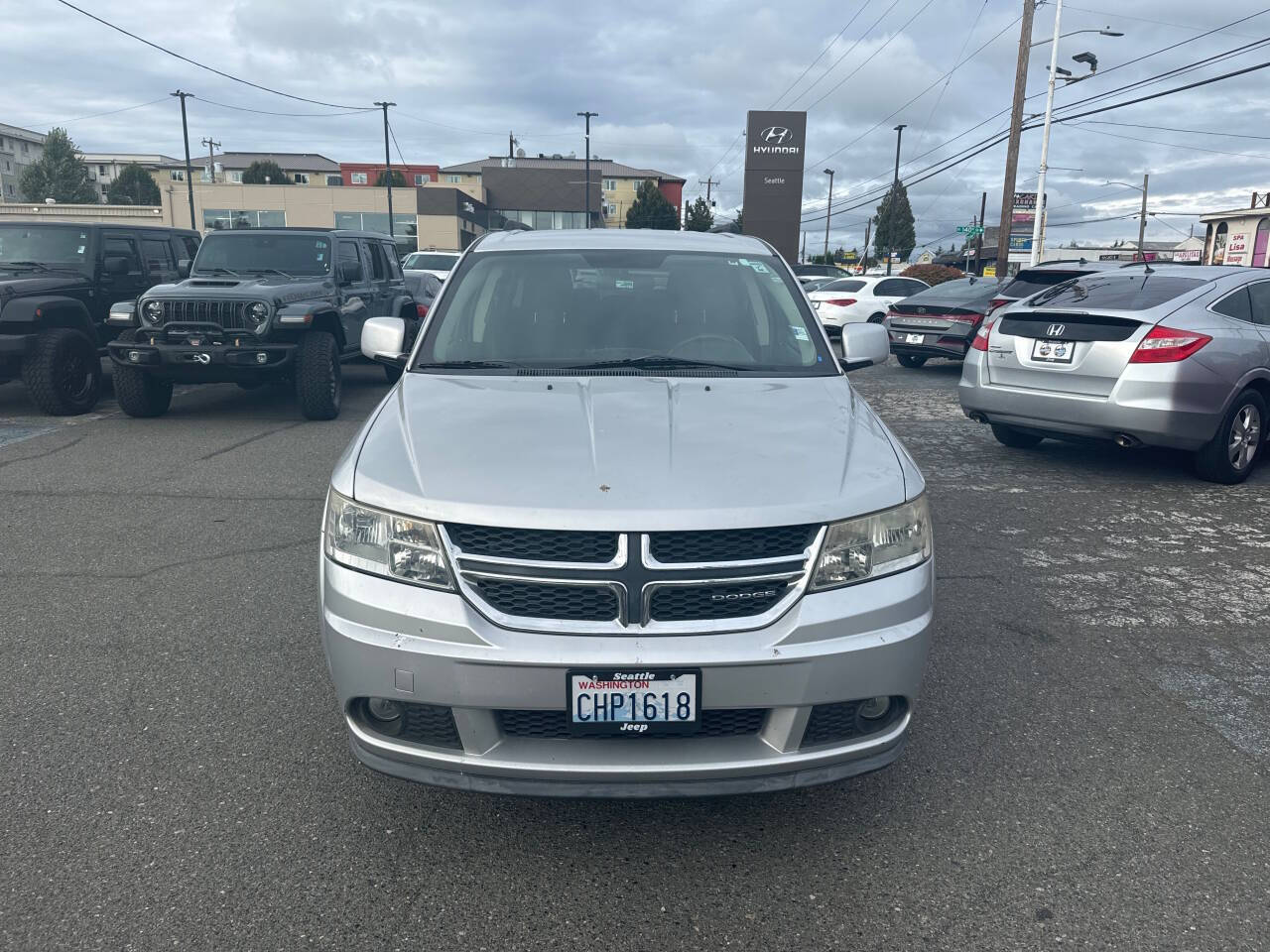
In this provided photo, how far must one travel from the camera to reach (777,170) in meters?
51.2

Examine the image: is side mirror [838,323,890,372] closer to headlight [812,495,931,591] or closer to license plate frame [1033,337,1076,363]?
headlight [812,495,931,591]

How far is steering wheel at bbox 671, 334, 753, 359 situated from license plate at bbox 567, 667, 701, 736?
1735 millimetres

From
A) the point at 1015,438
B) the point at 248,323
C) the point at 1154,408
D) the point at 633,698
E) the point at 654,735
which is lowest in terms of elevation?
the point at 1015,438

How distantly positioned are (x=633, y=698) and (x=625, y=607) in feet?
0.72

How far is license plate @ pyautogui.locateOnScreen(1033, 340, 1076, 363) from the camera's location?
23.4ft

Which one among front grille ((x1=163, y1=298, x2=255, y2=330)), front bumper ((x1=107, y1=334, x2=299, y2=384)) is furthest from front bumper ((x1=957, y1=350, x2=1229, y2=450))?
front grille ((x1=163, y1=298, x2=255, y2=330))

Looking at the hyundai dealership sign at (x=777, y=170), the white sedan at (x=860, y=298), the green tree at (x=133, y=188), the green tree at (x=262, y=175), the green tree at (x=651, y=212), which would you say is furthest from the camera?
the green tree at (x=133, y=188)

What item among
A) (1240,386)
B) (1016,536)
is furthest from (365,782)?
(1240,386)

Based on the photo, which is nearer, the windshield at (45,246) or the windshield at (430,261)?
the windshield at (45,246)

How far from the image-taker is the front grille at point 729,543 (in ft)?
7.96

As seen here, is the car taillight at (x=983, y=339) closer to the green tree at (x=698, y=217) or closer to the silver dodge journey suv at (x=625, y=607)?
the silver dodge journey suv at (x=625, y=607)

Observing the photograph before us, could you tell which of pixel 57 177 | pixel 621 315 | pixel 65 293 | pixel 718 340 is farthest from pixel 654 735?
pixel 57 177

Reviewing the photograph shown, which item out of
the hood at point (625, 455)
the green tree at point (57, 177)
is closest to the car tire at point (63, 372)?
the hood at point (625, 455)

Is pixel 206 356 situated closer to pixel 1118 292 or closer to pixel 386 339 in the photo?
pixel 386 339
